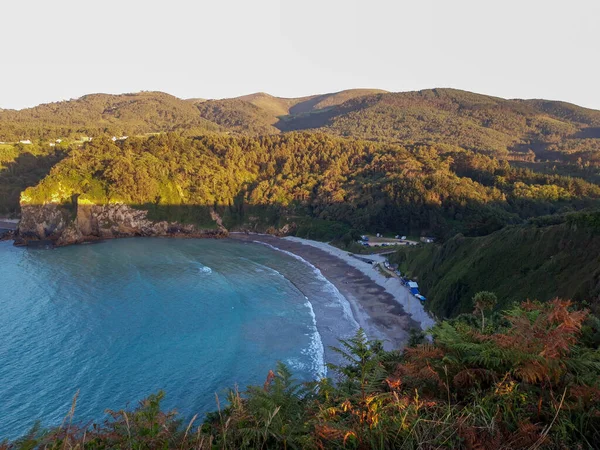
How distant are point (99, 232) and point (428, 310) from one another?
70.9 meters

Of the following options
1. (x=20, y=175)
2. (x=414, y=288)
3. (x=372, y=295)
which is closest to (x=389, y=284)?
(x=372, y=295)

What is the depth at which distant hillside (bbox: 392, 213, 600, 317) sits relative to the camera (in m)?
23.8

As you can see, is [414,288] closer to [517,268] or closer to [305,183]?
[517,268]

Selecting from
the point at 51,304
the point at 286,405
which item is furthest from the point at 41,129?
the point at 286,405

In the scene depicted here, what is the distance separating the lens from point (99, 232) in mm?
81938

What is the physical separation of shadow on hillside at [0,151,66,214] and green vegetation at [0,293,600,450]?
373 feet

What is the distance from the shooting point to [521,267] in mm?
29547

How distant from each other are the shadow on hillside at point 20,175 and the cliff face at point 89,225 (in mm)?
25127

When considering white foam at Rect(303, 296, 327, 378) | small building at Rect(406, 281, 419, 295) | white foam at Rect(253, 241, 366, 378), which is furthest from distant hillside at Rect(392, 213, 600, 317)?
white foam at Rect(303, 296, 327, 378)

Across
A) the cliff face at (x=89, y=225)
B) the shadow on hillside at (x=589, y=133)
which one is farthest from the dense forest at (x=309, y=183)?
the shadow on hillside at (x=589, y=133)

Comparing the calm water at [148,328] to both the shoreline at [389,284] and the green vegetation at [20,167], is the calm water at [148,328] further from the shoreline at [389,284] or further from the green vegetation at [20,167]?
the green vegetation at [20,167]

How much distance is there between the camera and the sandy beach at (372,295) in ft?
117

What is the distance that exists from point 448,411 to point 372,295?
42.1 metres

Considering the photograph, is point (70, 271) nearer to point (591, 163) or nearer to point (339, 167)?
point (339, 167)
